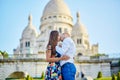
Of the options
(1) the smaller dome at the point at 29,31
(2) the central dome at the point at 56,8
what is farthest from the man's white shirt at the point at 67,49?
(2) the central dome at the point at 56,8

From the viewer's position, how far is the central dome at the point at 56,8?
188ft

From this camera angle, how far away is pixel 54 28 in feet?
169

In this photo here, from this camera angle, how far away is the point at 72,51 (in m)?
6.53

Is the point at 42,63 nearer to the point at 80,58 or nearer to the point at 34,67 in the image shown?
the point at 34,67

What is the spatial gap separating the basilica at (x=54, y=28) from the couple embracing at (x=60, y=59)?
41634 mm

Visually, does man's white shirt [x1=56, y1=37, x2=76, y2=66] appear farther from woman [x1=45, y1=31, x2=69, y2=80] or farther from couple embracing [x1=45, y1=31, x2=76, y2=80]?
woman [x1=45, y1=31, x2=69, y2=80]

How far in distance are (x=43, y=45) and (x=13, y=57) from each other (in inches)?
869

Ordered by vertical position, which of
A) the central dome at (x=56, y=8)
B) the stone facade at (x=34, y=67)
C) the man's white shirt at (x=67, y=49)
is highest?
the central dome at (x=56, y=8)

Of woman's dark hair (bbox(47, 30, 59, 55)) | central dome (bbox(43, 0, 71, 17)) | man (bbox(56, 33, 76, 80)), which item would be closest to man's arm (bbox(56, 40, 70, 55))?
man (bbox(56, 33, 76, 80))

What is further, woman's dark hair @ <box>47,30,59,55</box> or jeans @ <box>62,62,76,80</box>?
woman's dark hair @ <box>47,30,59,55</box>

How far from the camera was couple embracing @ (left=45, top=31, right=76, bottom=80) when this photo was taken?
20.8ft

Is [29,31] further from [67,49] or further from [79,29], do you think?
[67,49]

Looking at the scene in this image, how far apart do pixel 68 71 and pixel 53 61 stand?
0.43 m

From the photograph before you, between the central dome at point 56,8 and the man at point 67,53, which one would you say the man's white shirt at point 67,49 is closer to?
the man at point 67,53
